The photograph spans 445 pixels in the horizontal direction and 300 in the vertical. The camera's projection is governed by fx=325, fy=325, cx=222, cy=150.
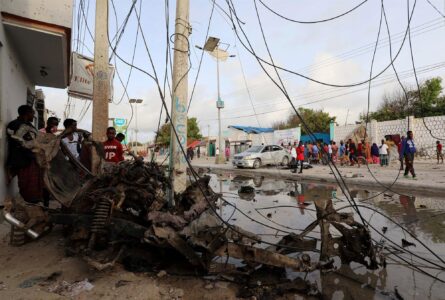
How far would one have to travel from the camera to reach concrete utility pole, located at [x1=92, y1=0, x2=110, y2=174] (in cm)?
676

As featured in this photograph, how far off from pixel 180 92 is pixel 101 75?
6.93 ft

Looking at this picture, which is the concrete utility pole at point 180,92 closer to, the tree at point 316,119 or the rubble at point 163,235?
the rubble at point 163,235

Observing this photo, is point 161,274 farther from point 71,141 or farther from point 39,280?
point 71,141

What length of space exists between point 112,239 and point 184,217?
2.55 feet

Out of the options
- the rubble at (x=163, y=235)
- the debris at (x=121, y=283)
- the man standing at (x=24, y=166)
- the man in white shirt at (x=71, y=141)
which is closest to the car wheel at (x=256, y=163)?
the man in white shirt at (x=71, y=141)

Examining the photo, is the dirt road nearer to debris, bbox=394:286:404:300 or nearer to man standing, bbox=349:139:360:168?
debris, bbox=394:286:404:300

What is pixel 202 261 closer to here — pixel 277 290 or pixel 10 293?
pixel 277 290

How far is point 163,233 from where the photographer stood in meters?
2.88

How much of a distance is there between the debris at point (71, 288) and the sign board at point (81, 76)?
8.14 m

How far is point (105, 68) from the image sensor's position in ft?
22.7

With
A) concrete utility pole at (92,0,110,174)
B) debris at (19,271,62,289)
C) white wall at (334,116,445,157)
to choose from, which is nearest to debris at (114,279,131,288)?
debris at (19,271,62,289)

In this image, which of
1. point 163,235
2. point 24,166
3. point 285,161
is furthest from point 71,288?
point 285,161

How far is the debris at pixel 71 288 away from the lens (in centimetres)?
283

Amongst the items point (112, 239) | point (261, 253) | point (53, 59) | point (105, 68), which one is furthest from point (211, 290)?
point (53, 59)
